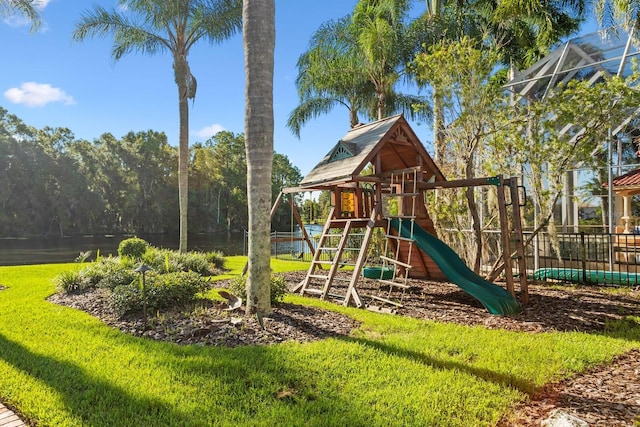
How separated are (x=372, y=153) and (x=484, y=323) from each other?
3969 millimetres

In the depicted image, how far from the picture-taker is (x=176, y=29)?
48.7ft

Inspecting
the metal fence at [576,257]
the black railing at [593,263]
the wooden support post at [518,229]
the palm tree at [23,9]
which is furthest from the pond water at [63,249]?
the wooden support post at [518,229]

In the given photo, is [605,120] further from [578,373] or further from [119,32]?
[119,32]

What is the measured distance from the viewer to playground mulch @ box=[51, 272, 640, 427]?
338cm

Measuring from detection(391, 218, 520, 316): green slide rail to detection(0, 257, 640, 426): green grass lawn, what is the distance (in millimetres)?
1130

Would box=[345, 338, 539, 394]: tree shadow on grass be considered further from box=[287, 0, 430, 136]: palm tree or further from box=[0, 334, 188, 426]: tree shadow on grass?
box=[287, 0, 430, 136]: palm tree

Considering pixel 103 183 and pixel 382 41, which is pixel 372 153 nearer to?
pixel 382 41

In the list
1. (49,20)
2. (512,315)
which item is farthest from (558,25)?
(49,20)

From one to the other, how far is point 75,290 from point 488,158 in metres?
10.2

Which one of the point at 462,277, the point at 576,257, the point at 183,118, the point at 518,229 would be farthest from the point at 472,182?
the point at 183,118

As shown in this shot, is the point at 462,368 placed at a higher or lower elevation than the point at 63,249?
higher

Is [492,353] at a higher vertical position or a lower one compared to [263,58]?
lower

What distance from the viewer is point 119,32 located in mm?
14562

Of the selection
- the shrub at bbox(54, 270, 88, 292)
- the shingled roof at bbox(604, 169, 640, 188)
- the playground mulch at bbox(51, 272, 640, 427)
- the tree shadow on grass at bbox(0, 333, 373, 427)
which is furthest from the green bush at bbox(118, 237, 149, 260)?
the shingled roof at bbox(604, 169, 640, 188)
